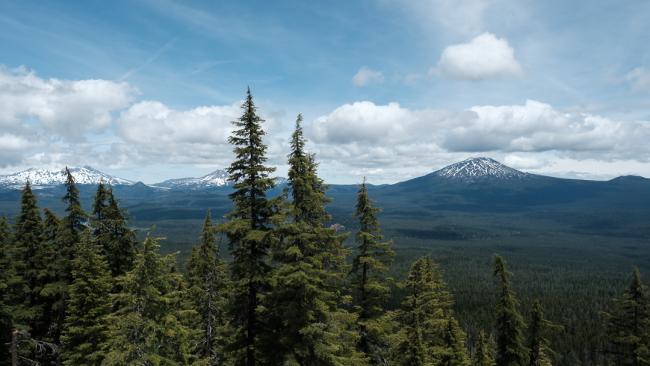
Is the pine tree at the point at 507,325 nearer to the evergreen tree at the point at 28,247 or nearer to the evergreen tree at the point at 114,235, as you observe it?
the evergreen tree at the point at 114,235

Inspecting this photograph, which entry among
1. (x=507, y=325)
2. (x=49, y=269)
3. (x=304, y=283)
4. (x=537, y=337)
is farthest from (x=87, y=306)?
(x=537, y=337)

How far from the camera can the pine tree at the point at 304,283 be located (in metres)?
17.2

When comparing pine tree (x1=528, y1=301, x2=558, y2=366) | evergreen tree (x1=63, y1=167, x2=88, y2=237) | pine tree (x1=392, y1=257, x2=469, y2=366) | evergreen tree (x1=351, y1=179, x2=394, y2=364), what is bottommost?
pine tree (x1=528, y1=301, x2=558, y2=366)

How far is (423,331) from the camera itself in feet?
90.4

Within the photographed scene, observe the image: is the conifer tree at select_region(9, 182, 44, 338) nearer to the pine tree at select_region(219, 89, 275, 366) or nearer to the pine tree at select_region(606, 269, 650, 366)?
the pine tree at select_region(219, 89, 275, 366)

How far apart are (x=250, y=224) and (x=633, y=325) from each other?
33.4m

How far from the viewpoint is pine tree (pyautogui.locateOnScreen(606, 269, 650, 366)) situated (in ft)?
106

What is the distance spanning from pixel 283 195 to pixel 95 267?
12.7 m

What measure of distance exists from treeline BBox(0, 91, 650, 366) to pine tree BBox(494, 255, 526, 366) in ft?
0.37

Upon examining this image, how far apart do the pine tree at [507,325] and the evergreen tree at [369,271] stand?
14177 millimetres

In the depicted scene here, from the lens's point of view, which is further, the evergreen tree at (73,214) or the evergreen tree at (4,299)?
the evergreen tree at (73,214)

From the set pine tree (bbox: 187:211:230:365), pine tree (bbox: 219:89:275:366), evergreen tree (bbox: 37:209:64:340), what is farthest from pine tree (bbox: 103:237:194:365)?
evergreen tree (bbox: 37:209:64:340)

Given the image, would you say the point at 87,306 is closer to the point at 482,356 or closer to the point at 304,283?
the point at 304,283

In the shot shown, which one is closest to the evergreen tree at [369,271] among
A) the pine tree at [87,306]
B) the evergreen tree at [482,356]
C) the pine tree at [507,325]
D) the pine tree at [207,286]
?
the evergreen tree at [482,356]
